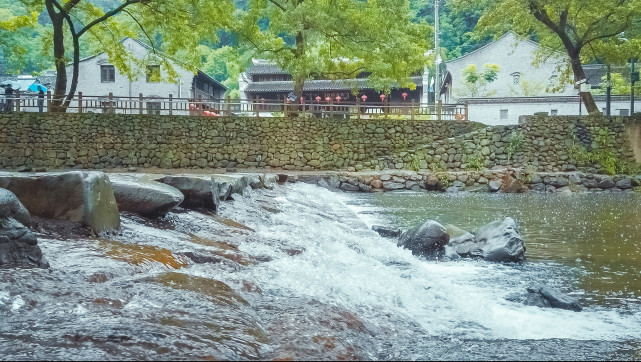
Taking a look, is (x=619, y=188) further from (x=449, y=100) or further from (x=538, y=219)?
(x=449, y=100)

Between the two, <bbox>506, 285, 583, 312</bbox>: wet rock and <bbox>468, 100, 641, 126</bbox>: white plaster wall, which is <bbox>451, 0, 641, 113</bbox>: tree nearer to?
<bbox>468, 100, 641, 126</bbox>: white plaster wall

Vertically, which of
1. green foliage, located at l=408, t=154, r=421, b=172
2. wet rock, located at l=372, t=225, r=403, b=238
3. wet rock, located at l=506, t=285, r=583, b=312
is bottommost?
wet rock, located at l=372, t=225, r=403, b=238

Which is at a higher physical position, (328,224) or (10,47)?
(10,47)

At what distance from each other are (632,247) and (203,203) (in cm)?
594

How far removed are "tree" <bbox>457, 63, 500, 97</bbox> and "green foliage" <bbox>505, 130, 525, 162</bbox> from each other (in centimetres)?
1537

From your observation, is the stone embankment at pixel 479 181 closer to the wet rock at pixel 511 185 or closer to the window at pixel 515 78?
the wet rock at pixel 511 185

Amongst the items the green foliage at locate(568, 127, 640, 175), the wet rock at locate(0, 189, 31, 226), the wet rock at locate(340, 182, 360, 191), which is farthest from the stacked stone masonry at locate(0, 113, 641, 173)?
the wet rock at locate(0, 189, 31, 226)

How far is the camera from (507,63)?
39.6 meters

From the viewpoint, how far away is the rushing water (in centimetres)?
283

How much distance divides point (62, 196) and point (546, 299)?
418cm

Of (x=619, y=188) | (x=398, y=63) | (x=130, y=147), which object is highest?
(x=398, y=63)

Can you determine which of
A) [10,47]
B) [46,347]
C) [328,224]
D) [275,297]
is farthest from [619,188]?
[10,47]

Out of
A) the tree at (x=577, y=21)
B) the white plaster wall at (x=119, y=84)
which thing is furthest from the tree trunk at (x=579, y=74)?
the white plaster wall at (x=119, y=84)

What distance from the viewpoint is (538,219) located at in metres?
11.8
